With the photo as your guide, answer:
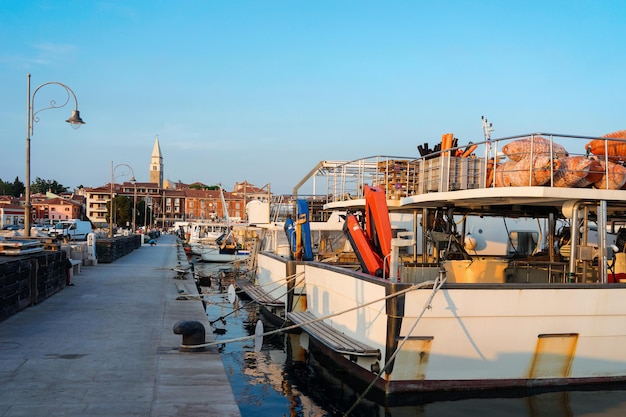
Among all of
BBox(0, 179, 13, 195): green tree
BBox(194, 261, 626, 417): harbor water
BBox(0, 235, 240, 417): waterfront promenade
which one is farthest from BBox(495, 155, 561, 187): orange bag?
BBox(0, 179, 13, 195): green tree

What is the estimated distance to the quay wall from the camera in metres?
13.1

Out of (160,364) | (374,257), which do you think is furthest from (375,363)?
(160,364)

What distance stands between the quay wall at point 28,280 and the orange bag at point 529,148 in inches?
420

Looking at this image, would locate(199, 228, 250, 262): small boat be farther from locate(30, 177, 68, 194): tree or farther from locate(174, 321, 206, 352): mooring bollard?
locate(30, 177, 68, 194): tree

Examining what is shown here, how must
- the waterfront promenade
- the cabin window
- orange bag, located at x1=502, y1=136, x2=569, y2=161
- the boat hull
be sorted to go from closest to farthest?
the waterfront promenade, the boat hull, orange bag, located at x1=502, y1=136, x2=569, y2=161, the cabin window

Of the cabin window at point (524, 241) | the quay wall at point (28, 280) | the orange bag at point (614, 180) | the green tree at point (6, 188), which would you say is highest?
the green tree at point (6, 188)

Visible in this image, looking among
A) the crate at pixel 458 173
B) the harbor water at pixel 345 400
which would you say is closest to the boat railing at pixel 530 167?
the crate at pixel 458 173

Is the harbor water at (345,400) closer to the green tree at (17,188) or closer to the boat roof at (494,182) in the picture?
the boat roof at (494,182)

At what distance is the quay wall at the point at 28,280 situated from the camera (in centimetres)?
1314

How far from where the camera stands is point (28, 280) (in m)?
15.1

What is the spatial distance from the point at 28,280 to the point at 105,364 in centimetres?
648

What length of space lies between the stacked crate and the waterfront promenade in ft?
18.5

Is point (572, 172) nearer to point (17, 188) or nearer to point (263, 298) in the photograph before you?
point (263, 298)

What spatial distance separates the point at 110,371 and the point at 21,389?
1.40 metres
